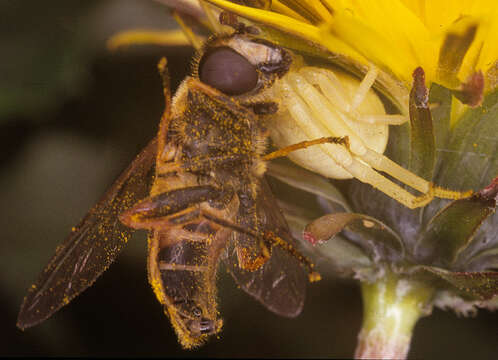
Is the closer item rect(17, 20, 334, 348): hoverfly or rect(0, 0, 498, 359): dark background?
rect(17, 20, 334, 348): hoverfly

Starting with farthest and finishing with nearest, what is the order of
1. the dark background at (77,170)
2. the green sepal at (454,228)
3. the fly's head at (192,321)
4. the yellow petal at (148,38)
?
the dark background at (77,170), the yellow petal at (148,38), the fly's head at (192,321), the green sepal at (454,228)

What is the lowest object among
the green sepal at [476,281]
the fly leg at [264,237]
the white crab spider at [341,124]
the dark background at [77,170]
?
the dark background at [77,170]

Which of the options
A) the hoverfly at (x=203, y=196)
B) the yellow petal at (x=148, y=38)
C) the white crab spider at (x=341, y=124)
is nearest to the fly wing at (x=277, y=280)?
the hoverfly at (x=203, y=196)

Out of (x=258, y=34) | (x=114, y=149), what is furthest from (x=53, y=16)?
(x=258, y=34)

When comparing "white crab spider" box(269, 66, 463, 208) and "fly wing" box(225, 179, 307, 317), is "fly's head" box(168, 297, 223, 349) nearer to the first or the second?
"fly wing" box(225, 179, 307, 317)

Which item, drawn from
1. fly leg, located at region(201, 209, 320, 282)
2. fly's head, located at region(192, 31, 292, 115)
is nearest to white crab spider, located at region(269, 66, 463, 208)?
fly's head, located at region(192, 31, 292, 115)

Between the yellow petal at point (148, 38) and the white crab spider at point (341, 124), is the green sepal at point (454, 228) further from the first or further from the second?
the yellow petal at point (148, 38)

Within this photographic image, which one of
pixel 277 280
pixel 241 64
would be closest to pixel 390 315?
pixel 277 280

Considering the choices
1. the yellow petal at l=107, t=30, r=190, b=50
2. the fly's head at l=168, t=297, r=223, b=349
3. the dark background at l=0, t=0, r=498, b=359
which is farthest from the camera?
the dark background at l=0, t=0, r=498, b=359
